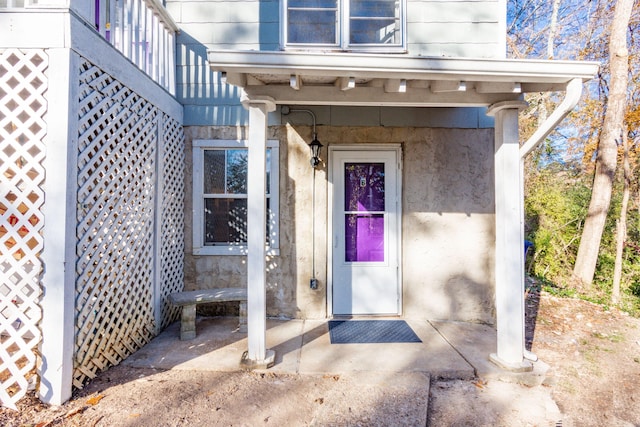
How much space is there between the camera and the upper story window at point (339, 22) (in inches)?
165

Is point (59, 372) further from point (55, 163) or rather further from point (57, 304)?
point (55, 163)

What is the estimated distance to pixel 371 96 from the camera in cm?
312

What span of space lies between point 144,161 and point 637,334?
5954mm

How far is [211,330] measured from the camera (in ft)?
12.9

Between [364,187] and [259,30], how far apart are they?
234cm

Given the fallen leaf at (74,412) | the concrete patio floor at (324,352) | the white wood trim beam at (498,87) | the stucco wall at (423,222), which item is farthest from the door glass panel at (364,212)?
the fallen leaf at (74,412)

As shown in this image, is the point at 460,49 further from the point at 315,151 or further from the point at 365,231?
the point at 365,231

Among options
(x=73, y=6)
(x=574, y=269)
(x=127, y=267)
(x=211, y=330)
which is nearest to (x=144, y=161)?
(x=127, y=267)

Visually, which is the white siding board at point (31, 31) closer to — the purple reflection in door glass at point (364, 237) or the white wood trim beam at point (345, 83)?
the white wood trim beam at point (345, 83)

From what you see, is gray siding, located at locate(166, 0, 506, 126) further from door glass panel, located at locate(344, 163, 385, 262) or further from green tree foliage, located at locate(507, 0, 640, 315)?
green tree foliage, located at locate(507, 0, 640, 315)

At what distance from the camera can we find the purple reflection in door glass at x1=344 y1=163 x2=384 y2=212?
438 centimetres

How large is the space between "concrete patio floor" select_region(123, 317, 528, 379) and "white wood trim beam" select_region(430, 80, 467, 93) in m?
2.38

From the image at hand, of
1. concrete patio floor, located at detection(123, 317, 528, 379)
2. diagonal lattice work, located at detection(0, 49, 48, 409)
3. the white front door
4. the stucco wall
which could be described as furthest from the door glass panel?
diagonal lattice work, located at detection(0, 49, 48, 409)

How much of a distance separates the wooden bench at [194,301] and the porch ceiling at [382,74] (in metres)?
2.15
